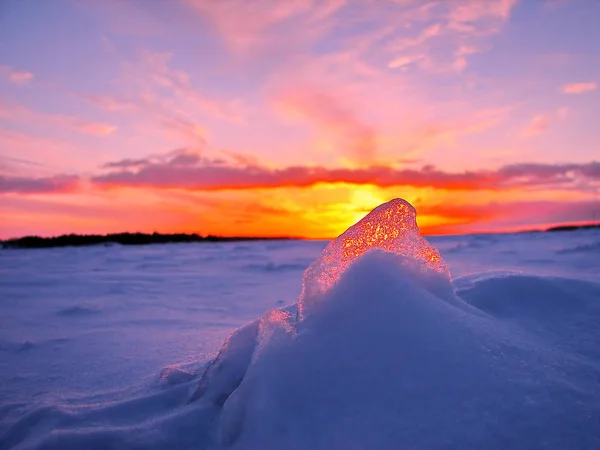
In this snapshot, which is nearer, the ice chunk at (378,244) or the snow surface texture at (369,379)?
the snow surface texture at (369,379)

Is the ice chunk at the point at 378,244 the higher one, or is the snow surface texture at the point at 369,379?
the ice chunk at the point at 378,244

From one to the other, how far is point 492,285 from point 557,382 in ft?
2.55

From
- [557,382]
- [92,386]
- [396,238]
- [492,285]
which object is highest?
[396,238]

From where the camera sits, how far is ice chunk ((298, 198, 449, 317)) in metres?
1.77

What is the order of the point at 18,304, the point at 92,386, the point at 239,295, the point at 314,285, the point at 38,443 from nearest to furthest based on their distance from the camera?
1. the point at 38,443
2. the point at 314,285
3. the point at 92,386
4. the point at 18,304
5. the point at 239,295

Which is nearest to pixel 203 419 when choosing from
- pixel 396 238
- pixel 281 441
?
pixel 281 441

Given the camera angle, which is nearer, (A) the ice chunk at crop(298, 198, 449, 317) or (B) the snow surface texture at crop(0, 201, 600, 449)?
(B) the snow surface texture at crop(0, 201, 600, 449)

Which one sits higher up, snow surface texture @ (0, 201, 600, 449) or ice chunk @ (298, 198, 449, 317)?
ice chunk @ (298, 198, 449, 317)

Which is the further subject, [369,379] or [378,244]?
[378,244]

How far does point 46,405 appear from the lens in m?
1.85

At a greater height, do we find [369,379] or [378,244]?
[378,244]

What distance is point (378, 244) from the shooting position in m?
1.83

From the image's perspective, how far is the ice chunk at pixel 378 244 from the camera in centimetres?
177

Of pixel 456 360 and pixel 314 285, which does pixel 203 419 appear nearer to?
pixel 314 285
